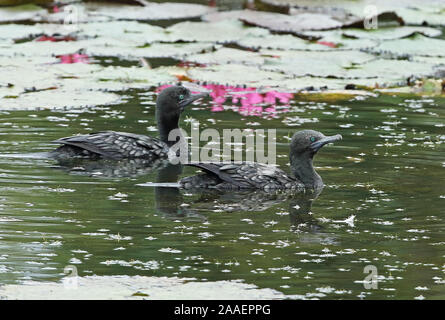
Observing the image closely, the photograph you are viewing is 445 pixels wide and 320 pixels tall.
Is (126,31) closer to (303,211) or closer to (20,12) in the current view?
(20,12)

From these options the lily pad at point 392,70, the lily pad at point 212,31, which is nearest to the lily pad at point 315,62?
the lily pad at point 392,70

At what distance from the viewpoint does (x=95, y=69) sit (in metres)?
16.9

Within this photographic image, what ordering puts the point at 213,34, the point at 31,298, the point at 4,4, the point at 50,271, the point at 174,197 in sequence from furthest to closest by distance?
the point at 4,4 → the point at 213,34 → the point at 174,197 → the point at 50,271 → the point at 31,298

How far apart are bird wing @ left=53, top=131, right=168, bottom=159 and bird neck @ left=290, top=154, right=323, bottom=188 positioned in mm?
2090

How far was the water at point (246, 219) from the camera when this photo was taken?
759cm

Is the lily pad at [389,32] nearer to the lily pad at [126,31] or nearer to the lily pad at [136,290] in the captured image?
the lily pad at [126,31]

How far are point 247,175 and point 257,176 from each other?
11 centimetres

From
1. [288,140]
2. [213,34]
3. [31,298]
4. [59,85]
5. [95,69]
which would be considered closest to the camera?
[31,298]

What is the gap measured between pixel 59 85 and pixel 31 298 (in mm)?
9165

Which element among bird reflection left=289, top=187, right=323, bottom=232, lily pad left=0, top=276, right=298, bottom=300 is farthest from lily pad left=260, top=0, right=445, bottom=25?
lily pad left=0, top=276, right=298, bottom=300

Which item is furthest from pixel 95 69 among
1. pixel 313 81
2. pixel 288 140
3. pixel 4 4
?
pixel 4 4
